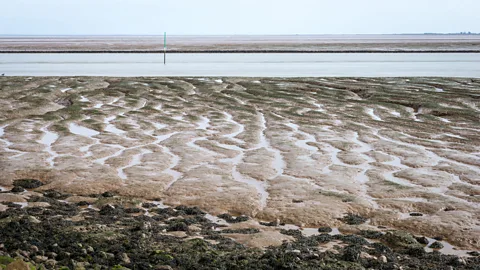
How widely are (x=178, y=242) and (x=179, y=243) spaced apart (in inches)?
3.2

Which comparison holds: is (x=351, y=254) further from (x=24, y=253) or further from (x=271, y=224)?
(x=24, y=253)

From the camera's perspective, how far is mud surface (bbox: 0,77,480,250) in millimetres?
10195

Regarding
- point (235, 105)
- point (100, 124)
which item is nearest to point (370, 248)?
point (100, 124)

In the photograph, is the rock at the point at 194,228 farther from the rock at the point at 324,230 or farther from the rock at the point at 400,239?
the rock at the point at 400,239

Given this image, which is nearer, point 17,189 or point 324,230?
point 324,230

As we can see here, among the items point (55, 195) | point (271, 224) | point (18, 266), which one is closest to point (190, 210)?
point (271, 224)

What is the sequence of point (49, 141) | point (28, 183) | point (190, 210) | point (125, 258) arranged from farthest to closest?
point (49, 141) < point (28, 183) < point (190, 210) < point (125, 258)

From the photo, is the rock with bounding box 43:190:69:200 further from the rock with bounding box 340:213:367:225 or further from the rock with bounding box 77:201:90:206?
the rock with bounding box 340:213:367:225

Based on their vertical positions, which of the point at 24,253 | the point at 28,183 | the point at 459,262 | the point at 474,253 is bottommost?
the point at 28,183

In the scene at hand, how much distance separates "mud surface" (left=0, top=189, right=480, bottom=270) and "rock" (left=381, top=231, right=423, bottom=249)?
15 mm

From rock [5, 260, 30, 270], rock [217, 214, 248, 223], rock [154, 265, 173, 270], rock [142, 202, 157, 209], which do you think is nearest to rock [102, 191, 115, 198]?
rock [142, 202, 157, 209]

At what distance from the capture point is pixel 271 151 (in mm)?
14570

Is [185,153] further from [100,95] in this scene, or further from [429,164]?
[100,95]

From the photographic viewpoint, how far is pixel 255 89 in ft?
89.7
